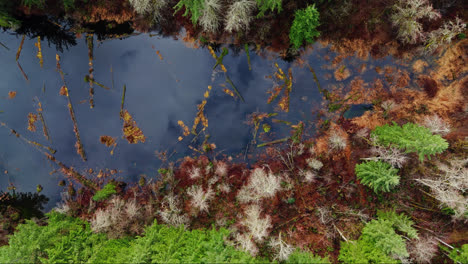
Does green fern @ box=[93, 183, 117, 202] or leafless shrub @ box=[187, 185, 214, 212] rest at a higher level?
green fern @ box=[93, 183, 117, 202]

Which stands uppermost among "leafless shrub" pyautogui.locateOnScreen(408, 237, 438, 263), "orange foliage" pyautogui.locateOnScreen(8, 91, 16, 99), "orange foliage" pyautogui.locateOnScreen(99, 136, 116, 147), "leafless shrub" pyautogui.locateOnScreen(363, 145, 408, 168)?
"orange foliage" pyautogui.locateOnScreen(8, 91, 16, 99)

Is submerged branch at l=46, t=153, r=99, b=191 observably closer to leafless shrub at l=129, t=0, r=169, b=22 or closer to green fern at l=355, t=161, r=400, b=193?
leafless shrub at l=129, t=0, r=169, b=22

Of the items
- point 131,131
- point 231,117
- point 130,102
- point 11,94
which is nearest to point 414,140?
point 231,117

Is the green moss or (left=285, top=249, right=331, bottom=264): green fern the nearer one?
the green moss

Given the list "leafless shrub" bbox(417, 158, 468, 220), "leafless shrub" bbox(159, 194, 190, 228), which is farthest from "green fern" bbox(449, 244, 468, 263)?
"leafless shrub" bbox(159, 194, 190, 228)

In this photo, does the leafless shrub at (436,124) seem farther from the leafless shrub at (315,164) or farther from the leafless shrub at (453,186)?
the leafless shrub at (315,164)

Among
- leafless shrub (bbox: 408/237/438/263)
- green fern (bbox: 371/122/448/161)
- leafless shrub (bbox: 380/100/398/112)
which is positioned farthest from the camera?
leafless shrub (bbox: 380/100/398/112)

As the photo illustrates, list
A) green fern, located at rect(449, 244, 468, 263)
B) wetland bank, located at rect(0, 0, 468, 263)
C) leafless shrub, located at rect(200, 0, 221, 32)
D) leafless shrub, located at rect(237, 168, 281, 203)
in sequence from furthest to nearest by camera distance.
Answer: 1. leafless shrub, located at rect(237, 168, 281, 203)
2. wetland bank, located at rect(0, 0, 468, 263)
3. leafless shrub, located at rect(200, 0, 221, 32)
4. green fern, located at rect(449, 244, 468, 263)

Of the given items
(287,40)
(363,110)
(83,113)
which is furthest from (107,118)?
(363,110)

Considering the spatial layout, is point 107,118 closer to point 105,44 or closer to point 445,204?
point 105,44
